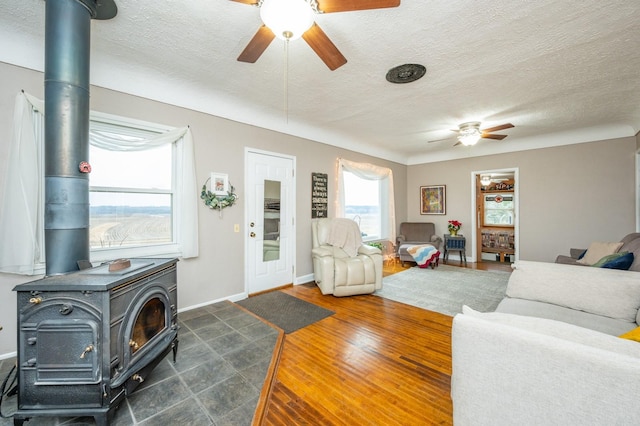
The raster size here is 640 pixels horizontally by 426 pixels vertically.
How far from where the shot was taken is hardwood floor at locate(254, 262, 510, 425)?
Answer: 1575mm

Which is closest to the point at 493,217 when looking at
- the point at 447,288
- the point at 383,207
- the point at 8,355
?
the point at 383,207

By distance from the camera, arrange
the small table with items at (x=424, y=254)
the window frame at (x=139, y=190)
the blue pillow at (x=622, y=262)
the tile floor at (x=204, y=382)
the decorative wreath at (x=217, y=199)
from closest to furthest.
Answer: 1. the tile floor at (x=204, y=382)
2. the blue pillow at (x=622, y=262)
3. the window frame at (x=139, y=190)
4. the decorative wreath at (x=217, y=199)
5. the small table with items at (x=424, y=254)

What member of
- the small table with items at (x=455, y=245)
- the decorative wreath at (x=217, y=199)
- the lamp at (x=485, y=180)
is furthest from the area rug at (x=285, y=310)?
the lamp at (x=485, y=180)

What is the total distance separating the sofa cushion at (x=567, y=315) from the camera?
1655 millimetres

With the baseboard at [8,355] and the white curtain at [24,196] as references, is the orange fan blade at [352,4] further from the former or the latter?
the baseboard at [8,355]

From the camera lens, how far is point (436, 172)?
6480 mm

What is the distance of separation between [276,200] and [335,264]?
1.31 meters

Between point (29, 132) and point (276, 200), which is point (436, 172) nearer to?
point (276, 200)

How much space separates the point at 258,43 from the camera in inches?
71.4

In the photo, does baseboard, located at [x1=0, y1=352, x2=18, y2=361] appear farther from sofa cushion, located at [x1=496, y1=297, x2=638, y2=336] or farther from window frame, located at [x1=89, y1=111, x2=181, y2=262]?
sofa cushion, located at [x1=496, y1=297, x2=638, y2=336]

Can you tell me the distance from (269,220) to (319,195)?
43.4 inches

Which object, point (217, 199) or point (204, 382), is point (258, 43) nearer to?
point (217, 199)

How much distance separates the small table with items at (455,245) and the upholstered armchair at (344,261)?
9.03ft

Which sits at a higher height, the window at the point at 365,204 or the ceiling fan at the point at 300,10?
the ceiling fan at the point at 300,10
